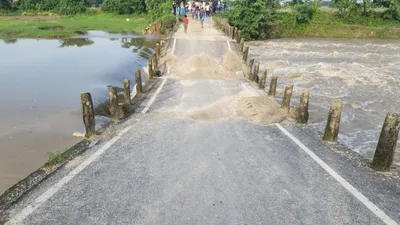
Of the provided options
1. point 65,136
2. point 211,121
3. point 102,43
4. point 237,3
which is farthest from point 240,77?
point 237,3

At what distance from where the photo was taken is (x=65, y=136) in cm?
1128

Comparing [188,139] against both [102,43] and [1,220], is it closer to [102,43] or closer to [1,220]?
[1,220]

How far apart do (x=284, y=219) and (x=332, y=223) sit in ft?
2.21

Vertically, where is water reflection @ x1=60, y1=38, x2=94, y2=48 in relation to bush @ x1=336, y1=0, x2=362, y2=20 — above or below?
below

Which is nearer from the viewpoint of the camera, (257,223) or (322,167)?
(257,223)

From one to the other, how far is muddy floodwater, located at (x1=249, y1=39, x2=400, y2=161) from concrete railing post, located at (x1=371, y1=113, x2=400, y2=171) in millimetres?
3864

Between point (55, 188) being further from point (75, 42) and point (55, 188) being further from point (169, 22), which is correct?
point (169, 22)

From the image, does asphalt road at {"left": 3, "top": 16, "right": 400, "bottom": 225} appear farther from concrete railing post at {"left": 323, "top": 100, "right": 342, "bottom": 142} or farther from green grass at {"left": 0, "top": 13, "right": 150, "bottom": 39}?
green grass at {"left": 0, "top": 13, "right": 150, "bottom": 39}

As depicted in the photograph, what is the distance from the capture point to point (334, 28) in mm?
46844

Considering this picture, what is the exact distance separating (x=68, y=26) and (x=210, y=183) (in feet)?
148

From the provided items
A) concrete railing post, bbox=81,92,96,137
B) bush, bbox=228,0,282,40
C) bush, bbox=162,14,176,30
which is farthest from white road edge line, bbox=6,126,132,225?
bush, bbox=228,0,282,40

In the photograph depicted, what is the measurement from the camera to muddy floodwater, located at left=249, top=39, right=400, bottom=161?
13883 millimetres

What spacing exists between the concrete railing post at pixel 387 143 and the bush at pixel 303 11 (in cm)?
4109

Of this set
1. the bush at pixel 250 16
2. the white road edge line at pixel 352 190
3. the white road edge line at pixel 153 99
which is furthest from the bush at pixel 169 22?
the white road edge line at pixel 352 190
